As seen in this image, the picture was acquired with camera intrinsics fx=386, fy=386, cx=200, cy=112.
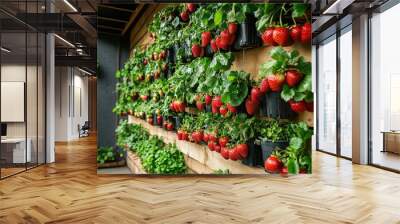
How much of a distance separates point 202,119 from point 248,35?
41.8 inches

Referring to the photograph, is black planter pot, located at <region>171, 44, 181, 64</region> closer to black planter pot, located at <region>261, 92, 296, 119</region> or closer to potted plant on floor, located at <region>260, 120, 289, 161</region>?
black planter pot, located at <region>261, 92, 296, 119</region>

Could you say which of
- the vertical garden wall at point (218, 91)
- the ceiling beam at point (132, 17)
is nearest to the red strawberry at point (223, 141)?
the vertical garden wall at point (218, 91)

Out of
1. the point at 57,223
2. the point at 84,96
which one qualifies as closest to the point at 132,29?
the point at 57,223

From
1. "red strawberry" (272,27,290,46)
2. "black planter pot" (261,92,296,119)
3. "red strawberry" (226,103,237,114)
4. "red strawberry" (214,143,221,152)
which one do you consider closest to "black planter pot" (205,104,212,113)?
"red strawberry" (226,103,237,114)

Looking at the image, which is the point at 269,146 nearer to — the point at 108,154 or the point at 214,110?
the point at 214,110

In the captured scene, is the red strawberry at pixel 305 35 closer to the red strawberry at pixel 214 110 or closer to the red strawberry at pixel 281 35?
the red strawberry at pixel 281 35

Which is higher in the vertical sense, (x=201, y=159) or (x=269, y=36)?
(x=269, y=36)

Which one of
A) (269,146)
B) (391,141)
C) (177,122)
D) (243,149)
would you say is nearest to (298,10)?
(269,146)

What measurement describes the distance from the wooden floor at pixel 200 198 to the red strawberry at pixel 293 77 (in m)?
1.07

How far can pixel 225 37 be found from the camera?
4055 millimetres

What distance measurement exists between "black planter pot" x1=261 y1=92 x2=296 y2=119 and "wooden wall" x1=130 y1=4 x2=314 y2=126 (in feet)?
0.56

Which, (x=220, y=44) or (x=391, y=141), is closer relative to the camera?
Answer: (x=220, y=44)

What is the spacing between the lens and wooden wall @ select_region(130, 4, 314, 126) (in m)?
3.92

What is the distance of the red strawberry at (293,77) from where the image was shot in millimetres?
3695
